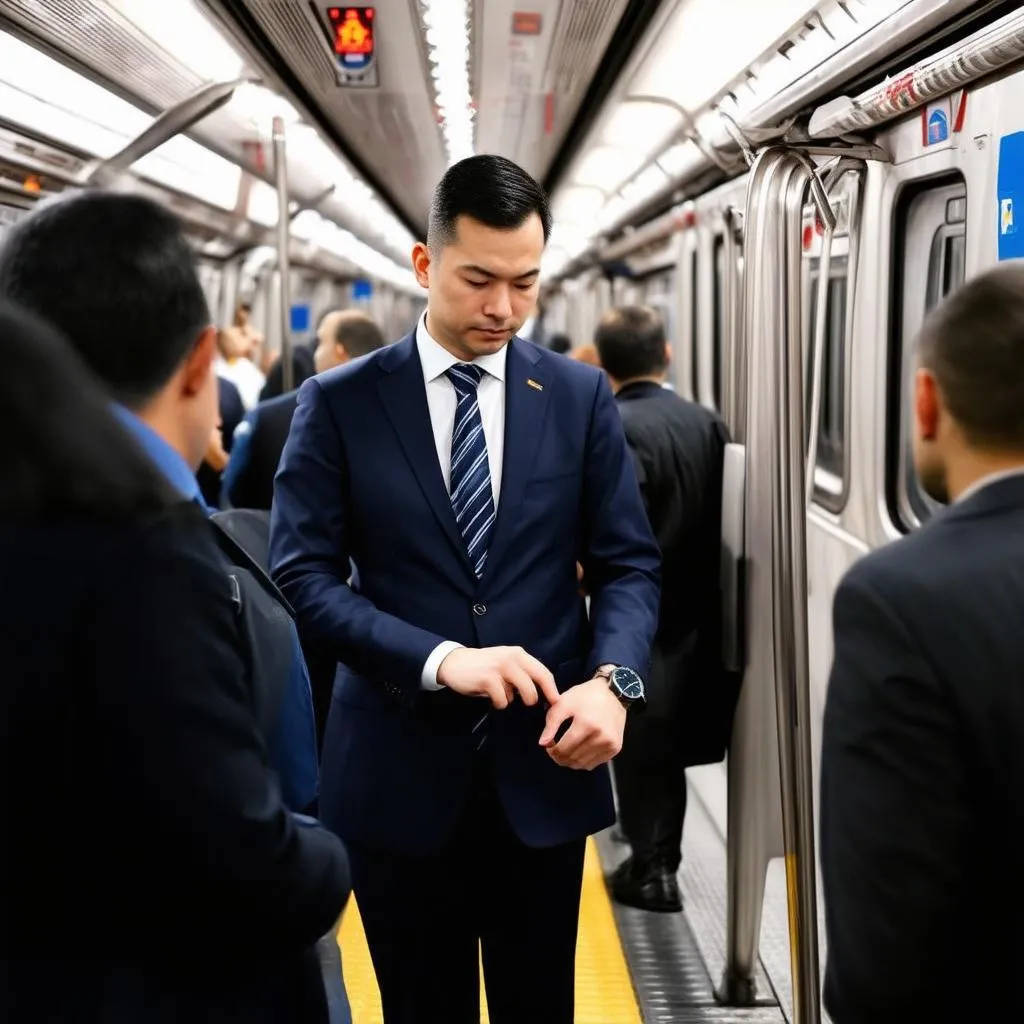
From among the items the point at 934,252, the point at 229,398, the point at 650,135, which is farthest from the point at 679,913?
the point at 650,135

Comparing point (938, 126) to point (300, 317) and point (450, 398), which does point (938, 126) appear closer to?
point (450, 398)

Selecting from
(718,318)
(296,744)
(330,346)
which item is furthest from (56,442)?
(718,318)

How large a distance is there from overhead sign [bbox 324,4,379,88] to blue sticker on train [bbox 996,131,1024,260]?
6.62 ft

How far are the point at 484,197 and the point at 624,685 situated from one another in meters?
Result: 0.77

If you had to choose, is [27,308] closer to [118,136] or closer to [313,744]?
[313,744]

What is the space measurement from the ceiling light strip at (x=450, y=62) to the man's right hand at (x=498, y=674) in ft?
4.50

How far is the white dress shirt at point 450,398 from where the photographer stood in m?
2.15

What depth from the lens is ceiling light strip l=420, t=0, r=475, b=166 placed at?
13.4ft

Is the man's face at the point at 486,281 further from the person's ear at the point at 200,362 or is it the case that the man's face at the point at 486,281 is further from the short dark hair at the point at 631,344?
the short dark hair at the point at 631,344

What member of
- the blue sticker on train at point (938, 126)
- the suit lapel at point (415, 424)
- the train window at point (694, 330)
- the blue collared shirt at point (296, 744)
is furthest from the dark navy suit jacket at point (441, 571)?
the train window at point (694, 330)

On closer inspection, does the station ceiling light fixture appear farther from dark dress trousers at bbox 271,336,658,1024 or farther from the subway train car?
dark dress trousers at bbox 271,336,658,1024

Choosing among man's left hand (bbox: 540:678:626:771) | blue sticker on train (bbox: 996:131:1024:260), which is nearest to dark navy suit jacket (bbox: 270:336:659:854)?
man's left hand (bbox: 540:678:626:771)

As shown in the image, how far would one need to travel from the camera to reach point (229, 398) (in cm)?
575

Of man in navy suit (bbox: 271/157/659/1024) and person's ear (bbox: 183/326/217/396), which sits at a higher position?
person's ear (bbox: 183/326/217/396)
